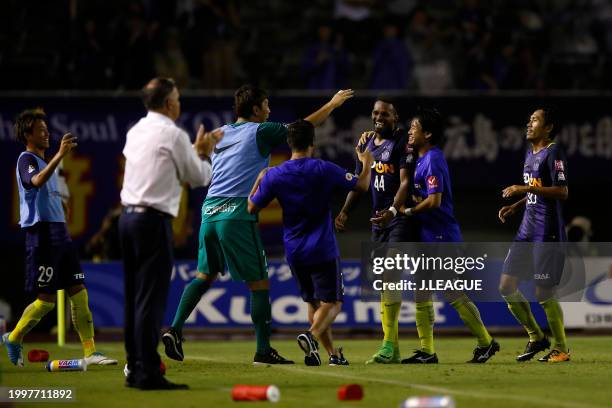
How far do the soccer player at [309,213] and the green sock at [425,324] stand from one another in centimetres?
106

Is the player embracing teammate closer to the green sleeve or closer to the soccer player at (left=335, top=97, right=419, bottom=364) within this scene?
the soccer player at (left=335, top=97, right=419, bottom=364)

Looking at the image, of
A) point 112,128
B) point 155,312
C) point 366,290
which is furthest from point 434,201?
point 112,128

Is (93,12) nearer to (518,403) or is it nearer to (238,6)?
(238,6)

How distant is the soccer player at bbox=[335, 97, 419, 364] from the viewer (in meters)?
11.5

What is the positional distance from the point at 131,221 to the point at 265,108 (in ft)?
9.03

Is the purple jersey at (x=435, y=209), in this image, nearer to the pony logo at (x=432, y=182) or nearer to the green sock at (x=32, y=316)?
the pony logo at (x=432, y=182)

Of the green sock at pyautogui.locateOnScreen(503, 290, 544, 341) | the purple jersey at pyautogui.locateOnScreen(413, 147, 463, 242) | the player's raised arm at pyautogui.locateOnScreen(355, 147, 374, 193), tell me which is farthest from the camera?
the green sock at pyautogui.locateOnScreen(503, 290, 544, 341)

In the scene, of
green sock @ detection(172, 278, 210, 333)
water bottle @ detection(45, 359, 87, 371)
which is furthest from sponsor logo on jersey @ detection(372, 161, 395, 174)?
water bottle @ detection(45, 359, 87, 371)

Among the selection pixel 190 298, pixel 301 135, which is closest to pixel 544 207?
pixel 301 135

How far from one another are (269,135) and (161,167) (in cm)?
233

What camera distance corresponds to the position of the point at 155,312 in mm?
8930

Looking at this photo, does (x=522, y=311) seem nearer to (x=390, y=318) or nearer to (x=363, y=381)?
(x=390, y=318)

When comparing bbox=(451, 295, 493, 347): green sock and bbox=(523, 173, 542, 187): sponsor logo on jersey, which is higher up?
bbox=(523, 173, 542, 187): sponsor logo on jersey

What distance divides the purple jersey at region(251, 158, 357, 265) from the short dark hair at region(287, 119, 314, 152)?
0.12 meters
